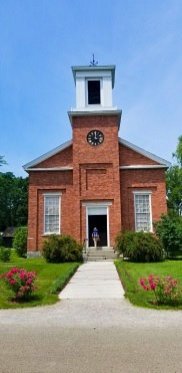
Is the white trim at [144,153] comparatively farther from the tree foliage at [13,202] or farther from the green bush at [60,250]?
the tree foliage at [13,202]

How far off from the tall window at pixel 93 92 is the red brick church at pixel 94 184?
61 cm

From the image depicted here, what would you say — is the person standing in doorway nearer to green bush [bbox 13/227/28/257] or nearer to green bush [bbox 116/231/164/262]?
green bush [bbox 116/231/164/262]

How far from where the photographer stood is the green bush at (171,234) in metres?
22.0

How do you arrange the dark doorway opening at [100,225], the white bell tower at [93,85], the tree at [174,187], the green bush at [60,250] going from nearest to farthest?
1. the green bush at [60,250]
2. the dark doorway opening at [100,225]
3. the white bell tower at [93,85]
4. the tree at [174,187]

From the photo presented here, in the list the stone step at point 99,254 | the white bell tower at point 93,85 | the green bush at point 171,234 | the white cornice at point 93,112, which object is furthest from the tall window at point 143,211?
the white bell tower at point 93,85

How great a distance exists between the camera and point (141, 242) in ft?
65.8

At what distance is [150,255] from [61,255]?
4.73 metres

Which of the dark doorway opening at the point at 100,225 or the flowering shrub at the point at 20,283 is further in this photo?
the dark doorway opening at the point at 100,225

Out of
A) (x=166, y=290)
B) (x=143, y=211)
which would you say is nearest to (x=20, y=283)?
(x=166, y=290)

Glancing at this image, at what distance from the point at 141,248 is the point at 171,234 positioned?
316cm

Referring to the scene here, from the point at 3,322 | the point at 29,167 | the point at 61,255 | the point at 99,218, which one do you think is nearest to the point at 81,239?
Result: the point at 99,218

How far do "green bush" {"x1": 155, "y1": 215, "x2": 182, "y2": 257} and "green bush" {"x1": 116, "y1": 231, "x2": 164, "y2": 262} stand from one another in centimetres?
154

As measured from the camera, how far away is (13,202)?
82875 millimetres

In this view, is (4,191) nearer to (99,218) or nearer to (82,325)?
(99,218)
